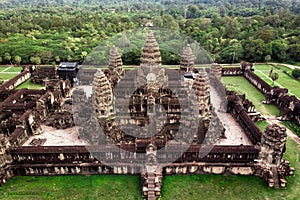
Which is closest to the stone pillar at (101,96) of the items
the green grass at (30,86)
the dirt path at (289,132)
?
the dirt path at (289,132)

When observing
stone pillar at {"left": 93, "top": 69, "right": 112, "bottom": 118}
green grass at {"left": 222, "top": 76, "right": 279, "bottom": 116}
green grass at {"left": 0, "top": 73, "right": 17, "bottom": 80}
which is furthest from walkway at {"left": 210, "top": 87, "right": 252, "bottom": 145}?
green grass at {"left": 0, "top": 73, "right": 17, "bottom": 80}

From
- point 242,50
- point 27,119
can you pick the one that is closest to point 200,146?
point 27,119

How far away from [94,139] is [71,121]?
21.4 feet

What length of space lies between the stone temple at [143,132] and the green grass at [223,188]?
73cm

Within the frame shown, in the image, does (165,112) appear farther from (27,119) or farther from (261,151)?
(27,119)

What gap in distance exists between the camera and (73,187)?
26.1 m

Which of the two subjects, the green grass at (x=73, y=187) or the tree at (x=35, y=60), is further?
the tree at (x=35, y=60)

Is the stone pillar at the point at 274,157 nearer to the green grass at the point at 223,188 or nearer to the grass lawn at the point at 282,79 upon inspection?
the green grass at the point at 223,188

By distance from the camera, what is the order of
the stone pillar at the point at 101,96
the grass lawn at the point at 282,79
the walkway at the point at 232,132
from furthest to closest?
the grass lawn at the point at 282,79
the walkway at the point at 232,132
the stone pillar at the point at 101,96

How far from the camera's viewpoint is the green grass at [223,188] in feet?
82.1

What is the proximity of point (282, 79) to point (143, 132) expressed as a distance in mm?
37448

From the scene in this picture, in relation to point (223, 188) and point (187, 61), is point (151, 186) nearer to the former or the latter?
point (223, 188)

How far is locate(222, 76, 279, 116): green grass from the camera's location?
4172cm

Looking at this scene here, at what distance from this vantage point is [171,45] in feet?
232
